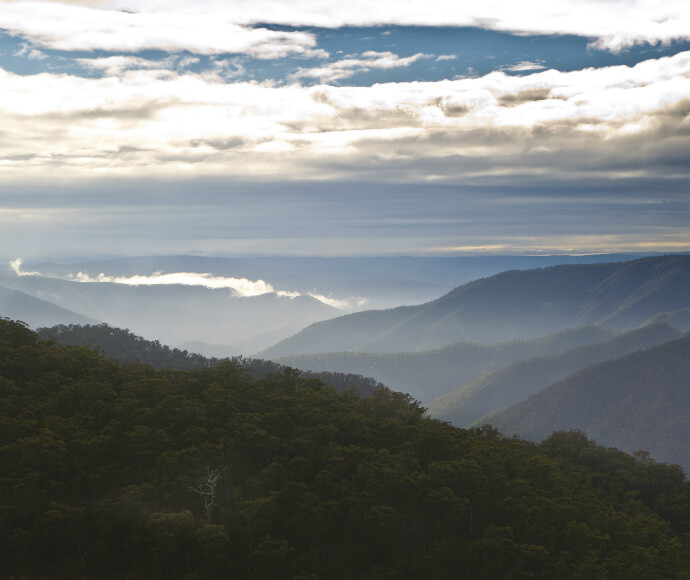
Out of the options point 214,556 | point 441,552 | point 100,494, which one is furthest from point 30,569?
point 441,552

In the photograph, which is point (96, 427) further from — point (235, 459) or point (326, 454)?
point (326, 454)

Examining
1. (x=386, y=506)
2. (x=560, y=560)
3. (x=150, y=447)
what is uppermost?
(x=150, y=447)

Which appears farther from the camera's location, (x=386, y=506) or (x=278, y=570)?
(x=386, y=506)

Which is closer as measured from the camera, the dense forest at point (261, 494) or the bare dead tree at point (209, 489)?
the dense forest at point (261, 494)

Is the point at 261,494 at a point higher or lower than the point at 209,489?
lower
